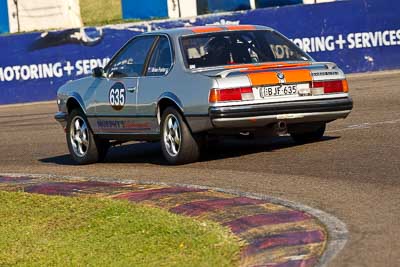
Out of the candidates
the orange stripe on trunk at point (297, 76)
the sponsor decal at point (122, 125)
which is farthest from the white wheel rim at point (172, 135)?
the orange stripe on trunk at point (297, 76)

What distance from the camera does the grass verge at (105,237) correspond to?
732 cm

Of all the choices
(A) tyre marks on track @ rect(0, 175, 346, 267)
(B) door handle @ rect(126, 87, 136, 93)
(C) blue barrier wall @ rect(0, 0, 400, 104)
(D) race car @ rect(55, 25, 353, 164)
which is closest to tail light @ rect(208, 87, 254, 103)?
(D) race car @ rect(55, 25, 353, 164)

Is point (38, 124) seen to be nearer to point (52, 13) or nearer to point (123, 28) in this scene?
point (123, 28)

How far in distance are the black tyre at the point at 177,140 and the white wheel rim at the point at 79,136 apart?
1.64 meters

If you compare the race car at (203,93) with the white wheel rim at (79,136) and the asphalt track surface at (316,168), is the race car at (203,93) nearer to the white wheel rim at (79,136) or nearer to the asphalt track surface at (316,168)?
the white wheel rim at (79,136)

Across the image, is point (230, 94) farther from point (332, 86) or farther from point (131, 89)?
point (131, 89)

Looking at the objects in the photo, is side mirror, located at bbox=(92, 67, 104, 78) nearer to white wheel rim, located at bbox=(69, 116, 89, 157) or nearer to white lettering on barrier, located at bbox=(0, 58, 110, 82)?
white wheel rim, located at bbox=(69, 116, 89, 157)

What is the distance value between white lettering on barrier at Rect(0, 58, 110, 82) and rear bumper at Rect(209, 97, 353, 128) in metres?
13.8

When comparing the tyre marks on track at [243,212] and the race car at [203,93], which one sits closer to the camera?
the tyre marks on track at [243,212]

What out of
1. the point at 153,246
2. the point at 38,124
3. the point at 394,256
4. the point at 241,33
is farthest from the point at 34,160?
the point at 394,256

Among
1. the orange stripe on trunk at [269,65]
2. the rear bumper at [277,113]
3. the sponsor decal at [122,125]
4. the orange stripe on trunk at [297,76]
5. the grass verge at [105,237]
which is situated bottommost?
the grass verge at [105,237]

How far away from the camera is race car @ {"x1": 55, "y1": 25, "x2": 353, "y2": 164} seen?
37.0 feet

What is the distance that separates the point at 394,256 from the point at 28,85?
19.2 meters

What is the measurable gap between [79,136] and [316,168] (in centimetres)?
386
